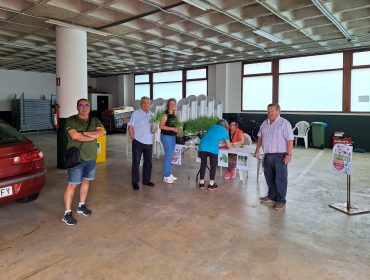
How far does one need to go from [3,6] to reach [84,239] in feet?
14.3

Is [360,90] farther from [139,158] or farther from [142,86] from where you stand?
[142,86]

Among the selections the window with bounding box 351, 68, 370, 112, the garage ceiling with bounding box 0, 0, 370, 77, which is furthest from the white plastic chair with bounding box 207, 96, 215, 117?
the window with bounding box 351, 68, 370, 112

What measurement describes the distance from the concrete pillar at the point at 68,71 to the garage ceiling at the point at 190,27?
0.99 ft

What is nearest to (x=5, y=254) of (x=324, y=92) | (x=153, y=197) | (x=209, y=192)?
(x=153, y=197)

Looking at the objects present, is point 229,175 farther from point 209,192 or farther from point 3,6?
point 3,6

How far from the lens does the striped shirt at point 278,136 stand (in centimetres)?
390

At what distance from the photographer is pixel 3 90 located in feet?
47.2

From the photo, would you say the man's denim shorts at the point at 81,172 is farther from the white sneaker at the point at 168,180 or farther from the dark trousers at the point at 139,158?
the white sneaker at the point at 168,180

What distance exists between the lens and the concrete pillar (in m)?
6.20

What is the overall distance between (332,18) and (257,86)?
17.3ft

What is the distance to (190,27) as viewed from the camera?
693 cm

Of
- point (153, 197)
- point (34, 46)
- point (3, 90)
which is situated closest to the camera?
point (153, 197)

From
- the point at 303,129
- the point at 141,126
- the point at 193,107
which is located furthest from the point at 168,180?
the point at 303,129

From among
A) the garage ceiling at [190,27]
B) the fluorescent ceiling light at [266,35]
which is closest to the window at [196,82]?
the garage ceiling at [190,27]
